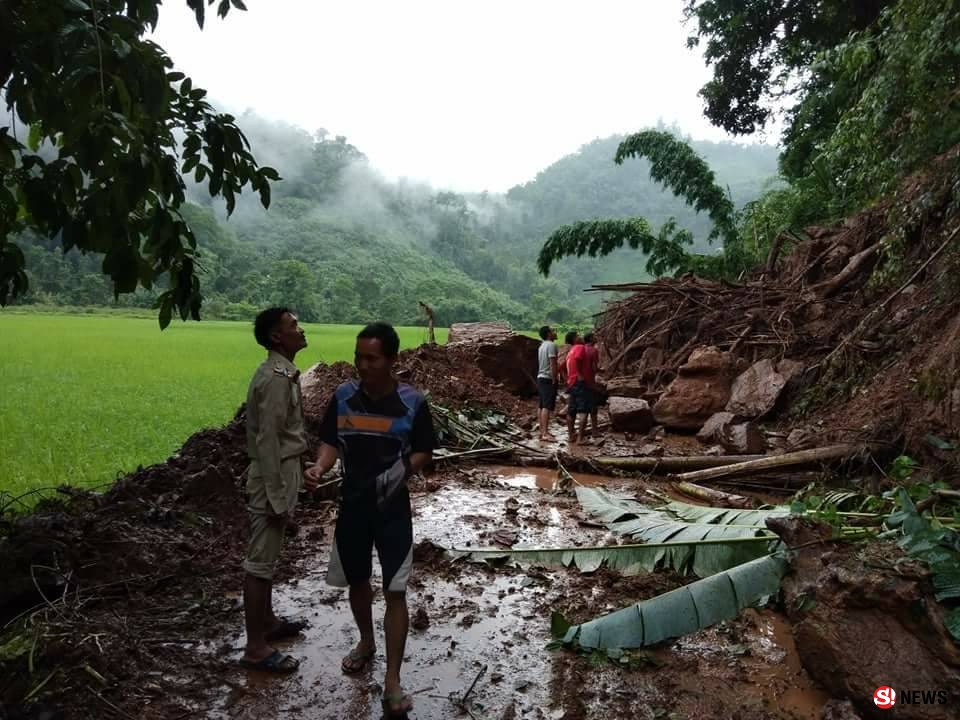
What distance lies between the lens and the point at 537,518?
5.63m

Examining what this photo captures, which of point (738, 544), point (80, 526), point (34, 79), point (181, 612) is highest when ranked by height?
point (34, 79)

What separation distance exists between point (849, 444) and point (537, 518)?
130 inches

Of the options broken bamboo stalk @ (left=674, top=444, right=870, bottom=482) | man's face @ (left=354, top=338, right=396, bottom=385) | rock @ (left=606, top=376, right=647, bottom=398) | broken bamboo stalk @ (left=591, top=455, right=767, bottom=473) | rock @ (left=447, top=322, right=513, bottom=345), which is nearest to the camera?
man's face @ (left=354, top=338, right=396, bottom=385)

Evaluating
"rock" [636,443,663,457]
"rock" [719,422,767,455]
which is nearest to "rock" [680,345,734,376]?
"rock" [719,422,767,455]

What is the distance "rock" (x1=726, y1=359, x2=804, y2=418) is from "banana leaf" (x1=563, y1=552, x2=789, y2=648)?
21.0 ft

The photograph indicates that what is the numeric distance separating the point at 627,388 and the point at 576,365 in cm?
288

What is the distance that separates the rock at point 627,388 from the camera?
11.9 metres

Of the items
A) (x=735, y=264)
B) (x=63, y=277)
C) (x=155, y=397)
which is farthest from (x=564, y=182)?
(x=155, y=397)

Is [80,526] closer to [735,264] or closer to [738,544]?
[738,544]

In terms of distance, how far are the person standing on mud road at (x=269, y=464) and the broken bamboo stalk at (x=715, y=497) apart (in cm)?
422

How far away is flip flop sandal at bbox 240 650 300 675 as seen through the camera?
306 cm

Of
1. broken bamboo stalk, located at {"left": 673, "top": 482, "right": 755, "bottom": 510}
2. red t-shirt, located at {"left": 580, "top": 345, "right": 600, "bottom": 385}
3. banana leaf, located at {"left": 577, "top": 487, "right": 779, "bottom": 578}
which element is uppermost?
red t-shirt, located at {"left": 580, "top": 345, "right": 600, "bottom": 385}

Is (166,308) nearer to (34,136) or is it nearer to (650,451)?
(34,136)

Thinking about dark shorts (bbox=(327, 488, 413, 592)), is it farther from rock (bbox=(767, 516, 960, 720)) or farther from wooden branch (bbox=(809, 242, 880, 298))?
wooden branch (bbox=(809, 242, 880, 298))
